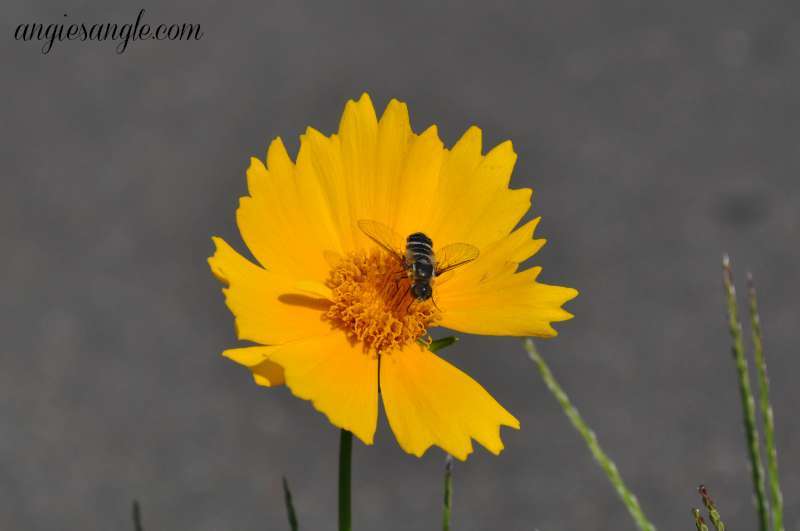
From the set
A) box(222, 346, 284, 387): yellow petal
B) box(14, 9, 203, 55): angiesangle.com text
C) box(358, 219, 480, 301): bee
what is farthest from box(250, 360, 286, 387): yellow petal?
box(14, 9, 203, 55): angiesangle.com text

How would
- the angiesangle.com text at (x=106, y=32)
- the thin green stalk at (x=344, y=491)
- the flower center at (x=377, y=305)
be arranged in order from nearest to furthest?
the thin green stalk at (x=344, y=491) < the flower center at (x=377, y=305) < the angiesangle.com text at (x=106, y=32)

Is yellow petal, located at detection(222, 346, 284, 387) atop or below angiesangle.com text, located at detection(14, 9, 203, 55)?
below

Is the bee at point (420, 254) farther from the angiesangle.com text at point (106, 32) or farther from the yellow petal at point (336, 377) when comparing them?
the angiesangle.com text at point (106, 32)

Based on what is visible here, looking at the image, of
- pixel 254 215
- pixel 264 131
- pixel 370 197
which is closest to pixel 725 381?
pixel 264 131

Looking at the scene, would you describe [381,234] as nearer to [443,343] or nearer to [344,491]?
[443,343]

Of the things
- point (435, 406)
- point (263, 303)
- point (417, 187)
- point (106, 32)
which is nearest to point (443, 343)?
point (435, 406)

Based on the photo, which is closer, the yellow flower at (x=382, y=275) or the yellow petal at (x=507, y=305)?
the yellow flower at (x=382, y=275)

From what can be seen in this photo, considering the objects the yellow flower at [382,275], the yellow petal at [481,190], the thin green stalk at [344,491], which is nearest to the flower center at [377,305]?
the yellow flower at [382,275]

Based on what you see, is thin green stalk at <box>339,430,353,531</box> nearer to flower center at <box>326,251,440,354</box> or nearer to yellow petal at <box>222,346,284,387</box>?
yellow petal at <box>222,346,284,387</box>
